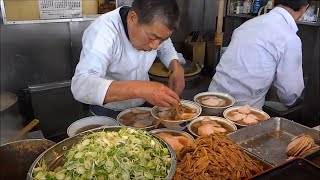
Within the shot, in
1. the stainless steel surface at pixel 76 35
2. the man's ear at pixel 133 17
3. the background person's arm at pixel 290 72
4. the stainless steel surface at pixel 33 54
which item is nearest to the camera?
the man's ear at pixel 133 17

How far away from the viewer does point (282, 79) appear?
247 cm

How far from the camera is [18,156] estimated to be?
1.32 metres

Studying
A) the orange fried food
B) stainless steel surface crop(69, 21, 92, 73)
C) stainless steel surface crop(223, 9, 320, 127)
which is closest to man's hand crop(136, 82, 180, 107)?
the orange fried food

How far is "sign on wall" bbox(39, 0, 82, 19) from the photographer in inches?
128

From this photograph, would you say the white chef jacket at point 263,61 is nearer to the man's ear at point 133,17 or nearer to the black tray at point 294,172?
the man's ear at point 133,17

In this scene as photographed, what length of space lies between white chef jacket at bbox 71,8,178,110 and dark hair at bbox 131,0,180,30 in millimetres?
351

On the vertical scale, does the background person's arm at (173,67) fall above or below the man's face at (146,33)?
below

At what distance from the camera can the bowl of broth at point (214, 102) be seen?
6.76 ft

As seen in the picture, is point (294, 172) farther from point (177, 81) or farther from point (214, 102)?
point (177, 81)

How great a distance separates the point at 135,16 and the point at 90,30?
0.33 m

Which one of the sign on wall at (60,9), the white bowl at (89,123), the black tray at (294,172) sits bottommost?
the white bowl at (89,123)

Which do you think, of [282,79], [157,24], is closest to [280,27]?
[282,79]

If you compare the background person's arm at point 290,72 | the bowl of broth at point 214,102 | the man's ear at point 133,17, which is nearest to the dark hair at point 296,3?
the background person's arm at point 290,72

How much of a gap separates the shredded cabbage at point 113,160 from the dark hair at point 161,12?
0.71 metres
